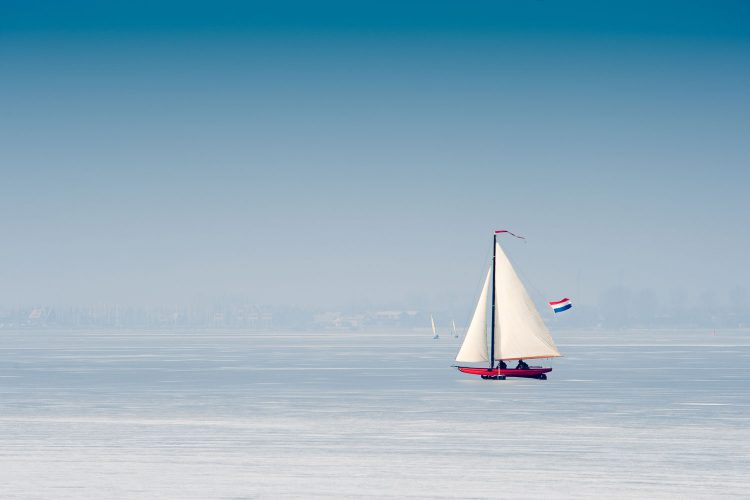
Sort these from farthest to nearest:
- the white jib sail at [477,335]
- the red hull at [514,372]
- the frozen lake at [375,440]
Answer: the red hull at [514,372] → the white jib sail at [477,335] → the frozen lake at [375,440]

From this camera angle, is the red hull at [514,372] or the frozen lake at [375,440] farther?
the red hull at [514,372]

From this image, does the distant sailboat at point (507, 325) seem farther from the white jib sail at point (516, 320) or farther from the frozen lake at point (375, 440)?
the frozen lake at point (375, 440)

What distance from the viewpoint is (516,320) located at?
286ft

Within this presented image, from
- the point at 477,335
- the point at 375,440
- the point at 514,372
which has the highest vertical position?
the point at 477,335

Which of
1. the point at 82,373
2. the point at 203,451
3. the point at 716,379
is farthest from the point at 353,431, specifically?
the point at 82,373

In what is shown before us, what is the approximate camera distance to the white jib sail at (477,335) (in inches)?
3410

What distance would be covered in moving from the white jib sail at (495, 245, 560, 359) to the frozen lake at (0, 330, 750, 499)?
2866 mm

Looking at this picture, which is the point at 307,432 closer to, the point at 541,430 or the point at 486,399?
the point at 541,430

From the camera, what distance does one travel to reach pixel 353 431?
5100 centimetres

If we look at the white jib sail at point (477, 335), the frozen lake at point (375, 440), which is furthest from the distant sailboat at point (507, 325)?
the frozen lake at point (375, 440)

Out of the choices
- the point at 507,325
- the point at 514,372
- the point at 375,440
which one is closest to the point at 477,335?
the point at 507,325

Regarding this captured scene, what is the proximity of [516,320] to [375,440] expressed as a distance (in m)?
41.9

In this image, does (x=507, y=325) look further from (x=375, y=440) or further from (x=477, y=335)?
(x=375, y=440)

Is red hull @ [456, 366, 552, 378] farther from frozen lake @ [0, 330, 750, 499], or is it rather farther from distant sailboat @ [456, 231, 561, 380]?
frozen lake @ [0, 330, 750, 499]
